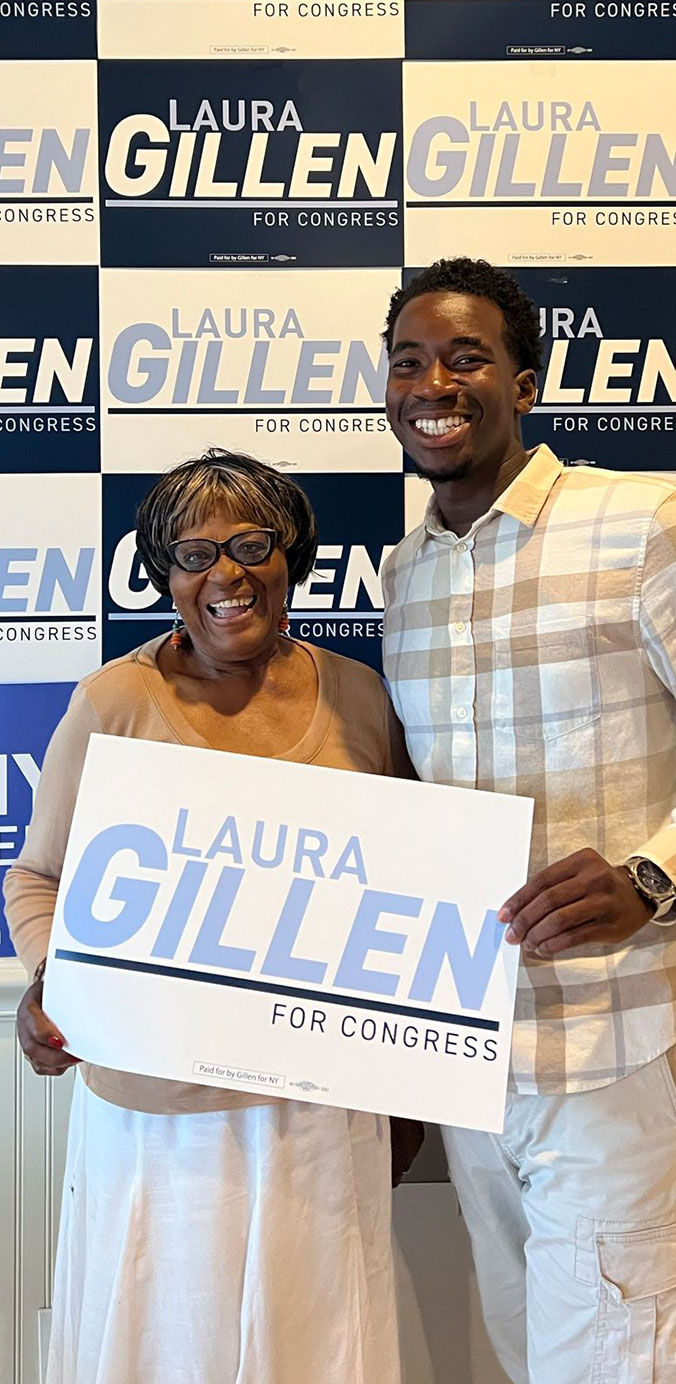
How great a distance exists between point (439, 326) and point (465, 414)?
128 millimetres

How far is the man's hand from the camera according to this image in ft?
4.59

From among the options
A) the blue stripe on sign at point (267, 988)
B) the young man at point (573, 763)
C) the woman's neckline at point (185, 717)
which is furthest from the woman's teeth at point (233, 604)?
the blue stripe on sign at point (267, 988)

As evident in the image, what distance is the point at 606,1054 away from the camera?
4.95 ft

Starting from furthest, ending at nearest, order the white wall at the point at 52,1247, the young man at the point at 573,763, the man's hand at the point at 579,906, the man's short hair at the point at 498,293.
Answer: the white wall at the point at 52,1247
the man's short hair at the point at 498,293
the young man at the point at 573,763
the man's hand at the point at 579,906

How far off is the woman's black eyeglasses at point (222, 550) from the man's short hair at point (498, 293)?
407 millimetres

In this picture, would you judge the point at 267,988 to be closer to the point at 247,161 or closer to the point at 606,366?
the point at 606,366

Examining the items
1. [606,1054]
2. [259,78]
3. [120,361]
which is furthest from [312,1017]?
[259,78]

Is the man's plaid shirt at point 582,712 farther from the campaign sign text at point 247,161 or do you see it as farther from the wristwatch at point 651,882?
the campaign sign text at point 247,161

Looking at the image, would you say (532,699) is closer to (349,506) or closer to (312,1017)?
(312,1017)

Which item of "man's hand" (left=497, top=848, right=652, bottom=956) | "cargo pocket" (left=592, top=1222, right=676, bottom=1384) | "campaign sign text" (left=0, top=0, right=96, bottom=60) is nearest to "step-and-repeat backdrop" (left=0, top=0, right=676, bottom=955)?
"campaign sign text" (left=0, top=0, right=96, bottom=60)

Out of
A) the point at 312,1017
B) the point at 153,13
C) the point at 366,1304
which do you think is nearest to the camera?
the point at 312,1017

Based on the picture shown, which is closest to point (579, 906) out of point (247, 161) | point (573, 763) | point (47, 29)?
point (573, 763)

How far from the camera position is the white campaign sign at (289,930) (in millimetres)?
1469

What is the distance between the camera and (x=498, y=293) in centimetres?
161
